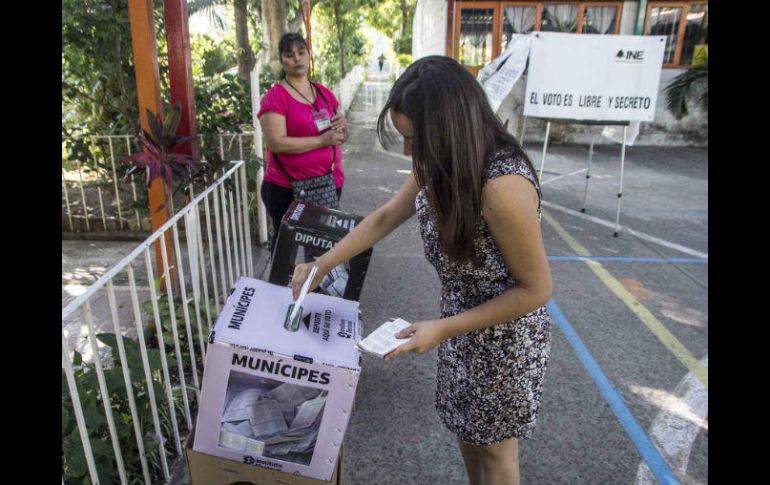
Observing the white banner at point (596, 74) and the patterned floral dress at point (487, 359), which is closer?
the patterned floral dress at point (487, 359)

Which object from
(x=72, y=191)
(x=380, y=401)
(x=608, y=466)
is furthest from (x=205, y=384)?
(x=72, y=191)

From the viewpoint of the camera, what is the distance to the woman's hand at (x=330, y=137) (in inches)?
124

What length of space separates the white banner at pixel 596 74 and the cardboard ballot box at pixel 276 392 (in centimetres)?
454

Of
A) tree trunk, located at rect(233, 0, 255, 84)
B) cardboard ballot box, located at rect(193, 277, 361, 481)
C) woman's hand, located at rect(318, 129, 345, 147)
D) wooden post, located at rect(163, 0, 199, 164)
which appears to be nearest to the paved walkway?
cardboard ballot box, located at rect(193, 277, 361, 481)

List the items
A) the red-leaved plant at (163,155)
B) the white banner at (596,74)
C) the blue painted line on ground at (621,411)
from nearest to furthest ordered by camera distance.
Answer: the blue painted line on ground at (621,411), the red-leaved plant at (163,155), the white banner at (596,74)

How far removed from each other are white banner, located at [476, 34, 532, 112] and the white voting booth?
0.15m

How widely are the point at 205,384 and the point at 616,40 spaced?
203 inches

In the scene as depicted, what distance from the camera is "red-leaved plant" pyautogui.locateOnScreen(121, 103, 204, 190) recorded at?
283 centimetres

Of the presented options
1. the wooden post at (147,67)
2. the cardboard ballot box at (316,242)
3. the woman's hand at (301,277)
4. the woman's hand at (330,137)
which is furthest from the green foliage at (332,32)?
the woman's hand at (301,277)

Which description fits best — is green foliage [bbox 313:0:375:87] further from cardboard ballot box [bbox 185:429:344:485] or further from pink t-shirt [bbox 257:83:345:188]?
cardboard ballot box [bbox 185:429:344:485]

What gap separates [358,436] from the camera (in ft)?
8.44

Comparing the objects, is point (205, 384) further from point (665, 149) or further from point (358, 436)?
point (665, 149)

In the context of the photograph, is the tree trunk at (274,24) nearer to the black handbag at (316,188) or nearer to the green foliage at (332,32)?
the black handbag at (316,188)

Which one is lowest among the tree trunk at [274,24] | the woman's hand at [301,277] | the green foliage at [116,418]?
the green foliage at [116,418]
